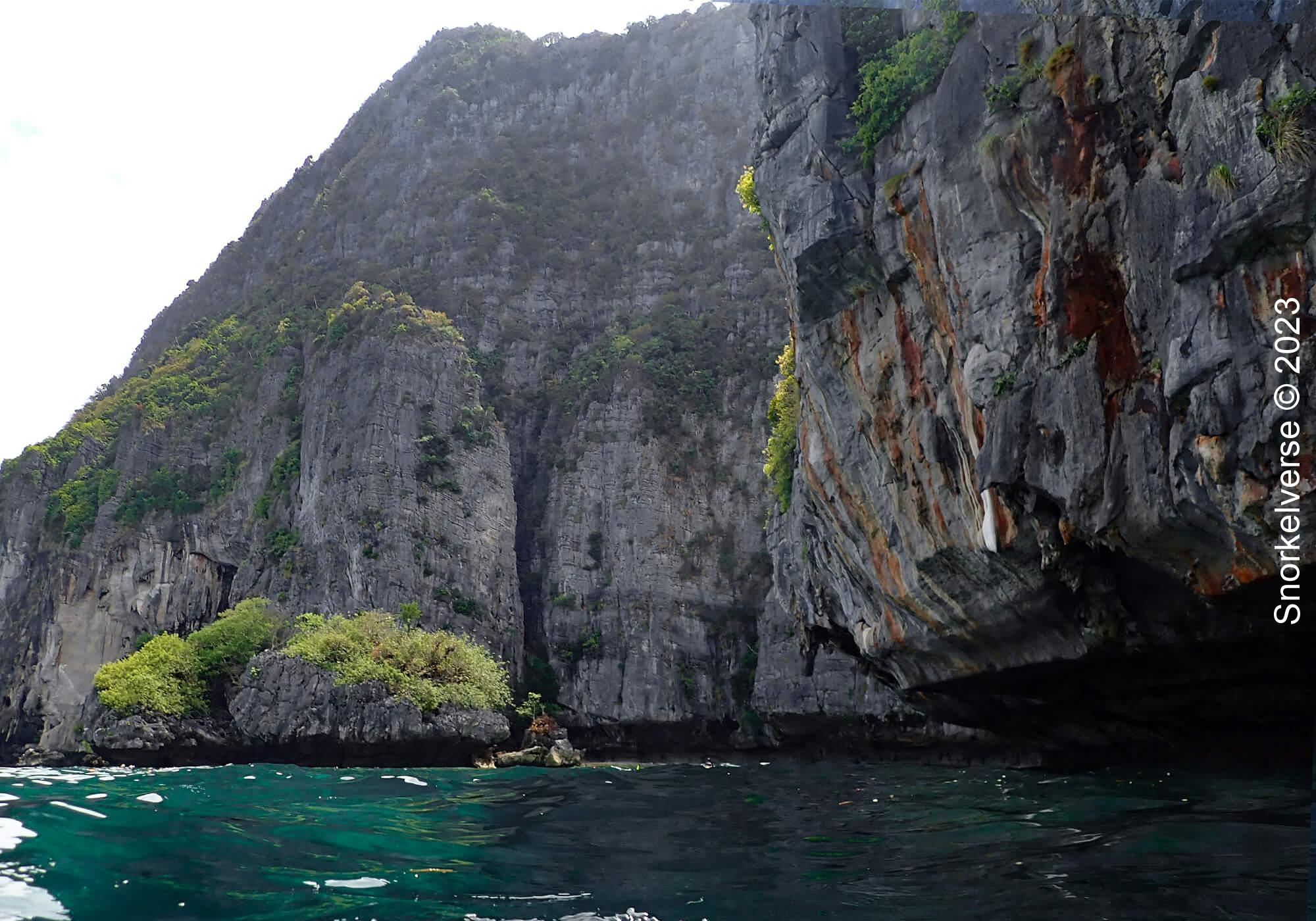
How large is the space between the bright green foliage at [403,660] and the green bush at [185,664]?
294 cm

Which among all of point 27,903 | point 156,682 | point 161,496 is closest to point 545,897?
point 27,903

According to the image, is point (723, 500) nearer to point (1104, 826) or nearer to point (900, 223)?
point (900, 223)

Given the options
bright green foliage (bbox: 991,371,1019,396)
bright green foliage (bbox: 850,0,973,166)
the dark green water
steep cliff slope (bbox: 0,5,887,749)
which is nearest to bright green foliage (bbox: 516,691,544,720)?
steep cliff slope (bbox: 0,5,887,749)

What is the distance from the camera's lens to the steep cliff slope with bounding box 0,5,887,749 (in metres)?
45.2

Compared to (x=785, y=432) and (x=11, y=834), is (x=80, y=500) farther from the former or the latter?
(x=11, y=834)

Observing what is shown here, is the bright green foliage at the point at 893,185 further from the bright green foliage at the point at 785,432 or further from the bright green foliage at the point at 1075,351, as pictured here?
the bright green foliage at the point at 785,432

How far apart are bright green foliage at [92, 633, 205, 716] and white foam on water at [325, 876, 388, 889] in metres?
33.6

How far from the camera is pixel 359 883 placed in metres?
8.45

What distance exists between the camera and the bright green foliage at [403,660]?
117ft

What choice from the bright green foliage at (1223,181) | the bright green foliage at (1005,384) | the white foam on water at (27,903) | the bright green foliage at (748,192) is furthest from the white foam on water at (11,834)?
the bright green foliage at (748,192)

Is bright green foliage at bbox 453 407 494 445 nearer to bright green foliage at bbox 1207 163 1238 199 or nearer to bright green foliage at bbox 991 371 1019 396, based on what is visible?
bright green foliage at bbox 991 371 1019 396

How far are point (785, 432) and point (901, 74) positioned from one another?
1095 cm

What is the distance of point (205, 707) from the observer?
38812 mm

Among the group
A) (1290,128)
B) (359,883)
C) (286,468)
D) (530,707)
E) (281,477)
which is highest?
(286,468)
